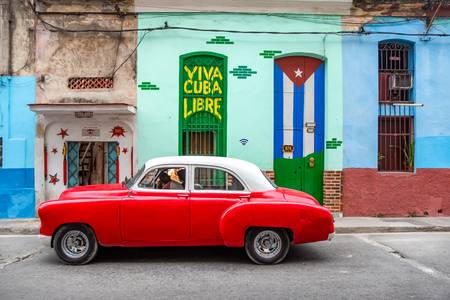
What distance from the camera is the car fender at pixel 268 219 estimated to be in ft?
22.5

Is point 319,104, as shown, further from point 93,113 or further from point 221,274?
point 221,274

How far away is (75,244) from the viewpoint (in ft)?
23.0

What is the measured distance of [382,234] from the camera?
9.73m

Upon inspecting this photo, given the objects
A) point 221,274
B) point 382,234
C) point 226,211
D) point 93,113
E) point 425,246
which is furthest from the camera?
point 93,113

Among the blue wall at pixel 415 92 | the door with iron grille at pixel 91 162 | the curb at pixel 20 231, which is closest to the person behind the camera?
the curb at pixel 20 231

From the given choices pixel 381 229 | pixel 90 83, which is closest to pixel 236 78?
pixel 90 83

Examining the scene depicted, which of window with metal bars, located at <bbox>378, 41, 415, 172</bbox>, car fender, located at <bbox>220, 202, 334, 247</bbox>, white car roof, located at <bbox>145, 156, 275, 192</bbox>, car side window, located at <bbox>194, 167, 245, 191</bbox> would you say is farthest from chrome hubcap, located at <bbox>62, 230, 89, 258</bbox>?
window with metal bars, located at <bbox>378, 41, 415, 172</bbox>

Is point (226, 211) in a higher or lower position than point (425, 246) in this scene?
higher

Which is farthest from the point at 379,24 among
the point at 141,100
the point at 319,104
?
the point at 141,100

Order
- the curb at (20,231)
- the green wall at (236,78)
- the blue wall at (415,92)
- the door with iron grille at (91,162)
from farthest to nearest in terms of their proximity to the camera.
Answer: the blue wall at (415,92)
the door with iron grille at (91,162)
the green wall at (236,78)
the curb at (20,231)

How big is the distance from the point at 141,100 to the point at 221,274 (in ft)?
20.0

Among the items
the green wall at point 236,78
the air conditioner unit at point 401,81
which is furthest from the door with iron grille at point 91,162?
the air conditioner unit at point 401,81

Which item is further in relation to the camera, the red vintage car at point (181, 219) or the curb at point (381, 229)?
the curb at point (381, 229)

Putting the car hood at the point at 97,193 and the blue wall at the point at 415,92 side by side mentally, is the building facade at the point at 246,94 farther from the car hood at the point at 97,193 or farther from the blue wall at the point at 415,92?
the car hood at the point at 97,193
